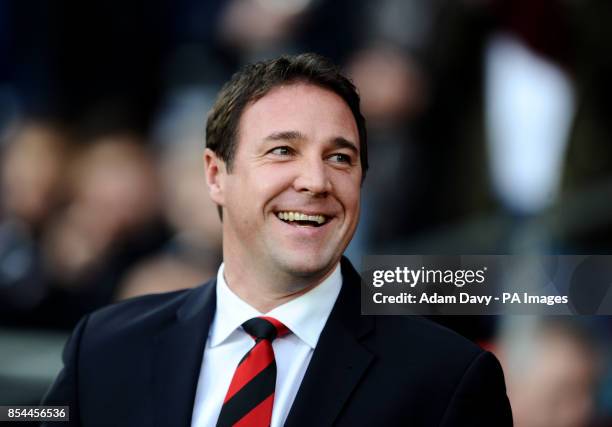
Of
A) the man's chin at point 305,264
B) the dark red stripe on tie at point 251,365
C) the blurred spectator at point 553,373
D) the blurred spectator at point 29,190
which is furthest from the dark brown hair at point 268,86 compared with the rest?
the blurred spectator at point 29,190

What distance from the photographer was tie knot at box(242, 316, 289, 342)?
1.57 m

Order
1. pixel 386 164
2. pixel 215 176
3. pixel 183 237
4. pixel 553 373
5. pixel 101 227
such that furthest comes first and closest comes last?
1. pixel 101 227
2. pixel 183 237
3. pixel 386 164
4. pixel 553 373
5. pixel 215 176

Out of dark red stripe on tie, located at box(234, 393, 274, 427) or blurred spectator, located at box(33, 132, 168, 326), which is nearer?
dark red stripe on tie, located at box(234, 393, 274, 427)

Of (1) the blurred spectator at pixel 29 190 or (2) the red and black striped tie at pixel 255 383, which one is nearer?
(2) the red and black striped tie at pixel 255 383

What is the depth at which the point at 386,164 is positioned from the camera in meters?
2.89

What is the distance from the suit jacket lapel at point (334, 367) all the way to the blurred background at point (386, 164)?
104 cm

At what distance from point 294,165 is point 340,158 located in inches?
3.2

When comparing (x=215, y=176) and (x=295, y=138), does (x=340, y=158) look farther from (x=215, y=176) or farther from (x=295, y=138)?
(x=215, y=176)

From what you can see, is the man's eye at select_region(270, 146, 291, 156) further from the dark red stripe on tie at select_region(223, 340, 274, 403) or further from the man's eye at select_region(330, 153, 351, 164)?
the dark red stripe on tie at select_region(223, 340, 274, 403)

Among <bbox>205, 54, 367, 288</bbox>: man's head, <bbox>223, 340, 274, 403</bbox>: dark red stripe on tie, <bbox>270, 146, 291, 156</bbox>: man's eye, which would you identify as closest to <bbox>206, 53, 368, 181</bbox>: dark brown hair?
<bbox>205, 54, 367, 288</bbox>: man's head

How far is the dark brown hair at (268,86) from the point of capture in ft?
5.11

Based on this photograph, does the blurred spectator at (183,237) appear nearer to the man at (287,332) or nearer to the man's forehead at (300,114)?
the man at (287,332)

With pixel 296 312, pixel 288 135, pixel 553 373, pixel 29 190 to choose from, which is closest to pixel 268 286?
pixel 296 312

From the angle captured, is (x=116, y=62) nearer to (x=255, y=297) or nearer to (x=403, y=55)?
(x=403, y=55)
